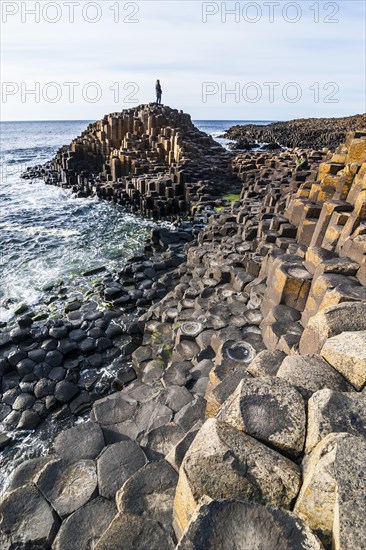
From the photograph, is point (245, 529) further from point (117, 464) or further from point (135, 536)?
point (117, 464)

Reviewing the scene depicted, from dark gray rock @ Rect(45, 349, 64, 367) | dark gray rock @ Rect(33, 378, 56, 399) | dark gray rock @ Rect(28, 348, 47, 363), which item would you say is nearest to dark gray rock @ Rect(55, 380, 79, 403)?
dark gray rock @ Rect(33, 378, 56, 399)

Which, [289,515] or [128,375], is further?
[128,375]

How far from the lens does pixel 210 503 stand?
1.89 meters

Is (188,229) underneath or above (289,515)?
above

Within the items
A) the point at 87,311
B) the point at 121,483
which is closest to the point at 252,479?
the point at 121,483

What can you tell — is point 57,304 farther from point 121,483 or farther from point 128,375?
point 121,483

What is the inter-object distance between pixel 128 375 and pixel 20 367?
2278 mm

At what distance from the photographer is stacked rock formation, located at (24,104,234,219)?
60.6 feet

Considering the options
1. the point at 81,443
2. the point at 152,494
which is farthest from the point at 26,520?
the point at 152,494

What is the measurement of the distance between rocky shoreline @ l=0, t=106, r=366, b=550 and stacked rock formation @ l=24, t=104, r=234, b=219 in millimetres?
8440

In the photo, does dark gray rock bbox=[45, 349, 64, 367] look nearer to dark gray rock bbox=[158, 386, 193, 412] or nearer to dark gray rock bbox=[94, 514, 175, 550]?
dark gray rock bbox=[158, 386, 193, 412]

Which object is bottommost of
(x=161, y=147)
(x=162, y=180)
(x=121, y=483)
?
(x=121, y=483)

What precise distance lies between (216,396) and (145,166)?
73.5ft

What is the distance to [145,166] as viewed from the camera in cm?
2369
